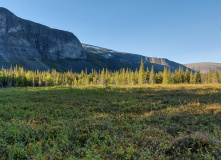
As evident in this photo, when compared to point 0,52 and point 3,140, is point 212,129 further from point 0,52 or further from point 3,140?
point 0,52

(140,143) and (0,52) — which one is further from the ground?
(0,52)

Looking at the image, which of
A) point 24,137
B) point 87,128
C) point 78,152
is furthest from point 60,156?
point 24,137

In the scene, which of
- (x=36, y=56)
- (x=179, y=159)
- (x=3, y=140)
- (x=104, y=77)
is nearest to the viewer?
(x=179, y=159)

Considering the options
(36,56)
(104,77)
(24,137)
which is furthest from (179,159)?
(36,56)

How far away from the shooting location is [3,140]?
5.62 meters

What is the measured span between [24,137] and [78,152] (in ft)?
11.7

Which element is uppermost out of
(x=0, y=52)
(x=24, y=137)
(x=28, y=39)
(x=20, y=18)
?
(x=20, y=18)

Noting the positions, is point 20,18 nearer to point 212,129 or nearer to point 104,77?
point 104,77

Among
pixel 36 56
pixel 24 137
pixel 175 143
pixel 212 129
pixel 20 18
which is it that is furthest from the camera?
pixel 20 18

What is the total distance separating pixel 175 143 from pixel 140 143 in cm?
150

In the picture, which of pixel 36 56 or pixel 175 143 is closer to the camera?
pixel 175 143

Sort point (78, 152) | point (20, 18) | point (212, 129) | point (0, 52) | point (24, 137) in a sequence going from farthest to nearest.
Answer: point (20, 18) → point (0, 52) → point (212, 129) → point (24, 137) → point (78, 152)

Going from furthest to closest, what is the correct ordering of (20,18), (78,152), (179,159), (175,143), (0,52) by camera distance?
(20,18) < (0,52) < (175,143) < (78,152) < (179,159)

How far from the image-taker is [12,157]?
4.40m
